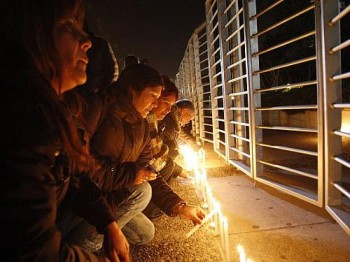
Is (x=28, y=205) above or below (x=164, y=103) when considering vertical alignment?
below

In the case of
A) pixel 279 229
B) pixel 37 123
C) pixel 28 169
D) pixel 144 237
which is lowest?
pixel 279 229

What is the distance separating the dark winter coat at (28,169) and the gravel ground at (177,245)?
1.89m

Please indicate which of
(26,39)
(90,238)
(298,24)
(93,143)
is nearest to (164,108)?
(93,143)

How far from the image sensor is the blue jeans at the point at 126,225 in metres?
2.44

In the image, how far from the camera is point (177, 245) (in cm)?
323

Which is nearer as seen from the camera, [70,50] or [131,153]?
[70,50]

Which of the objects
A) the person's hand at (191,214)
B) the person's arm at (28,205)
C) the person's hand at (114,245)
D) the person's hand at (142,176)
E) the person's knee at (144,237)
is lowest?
the person's knee at (144,237)

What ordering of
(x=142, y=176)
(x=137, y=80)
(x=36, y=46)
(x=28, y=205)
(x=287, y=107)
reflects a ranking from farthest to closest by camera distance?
(x=287, y=107) → (x=137, y=80) → (x=142, y=176) → (x=36, y=46) → (x=28, y=205)

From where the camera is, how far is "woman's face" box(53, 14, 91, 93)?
1.40m

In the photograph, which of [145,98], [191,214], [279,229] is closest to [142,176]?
[191,214]

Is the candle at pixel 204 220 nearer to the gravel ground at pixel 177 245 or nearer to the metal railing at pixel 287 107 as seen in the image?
the gravel ground at pixel 177 245

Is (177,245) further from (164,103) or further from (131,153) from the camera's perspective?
(164,103)

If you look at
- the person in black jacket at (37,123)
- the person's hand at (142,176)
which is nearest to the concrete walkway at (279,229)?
the person's hand at (142,176)

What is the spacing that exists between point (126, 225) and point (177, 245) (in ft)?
1.91
